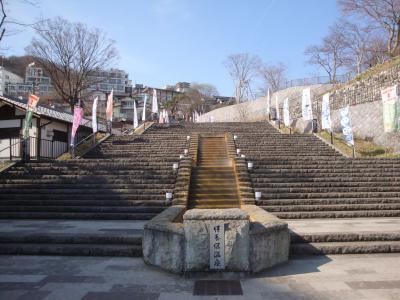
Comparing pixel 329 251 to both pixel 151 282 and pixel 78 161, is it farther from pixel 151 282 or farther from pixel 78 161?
pixel 78 161

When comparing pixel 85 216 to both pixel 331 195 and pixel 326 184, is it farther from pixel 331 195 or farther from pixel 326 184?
pixel 326 184

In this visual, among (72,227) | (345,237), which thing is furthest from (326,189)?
(72,227)

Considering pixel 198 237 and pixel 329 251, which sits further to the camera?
pixel 329 251

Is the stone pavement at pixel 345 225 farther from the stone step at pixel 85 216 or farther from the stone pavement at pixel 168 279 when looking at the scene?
the stone step at pixel 85 216

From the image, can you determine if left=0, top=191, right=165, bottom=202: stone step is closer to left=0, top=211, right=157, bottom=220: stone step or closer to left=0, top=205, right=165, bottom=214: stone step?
left=0, top=205, right=165, bottom=214: stone step

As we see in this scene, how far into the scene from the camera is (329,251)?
707cm

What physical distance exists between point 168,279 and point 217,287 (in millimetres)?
789

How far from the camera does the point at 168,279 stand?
5688 millimetres

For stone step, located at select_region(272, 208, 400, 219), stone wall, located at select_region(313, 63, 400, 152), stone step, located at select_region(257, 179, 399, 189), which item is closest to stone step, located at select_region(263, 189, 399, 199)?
stone step, located at select_region(257, 179, 399, 189)

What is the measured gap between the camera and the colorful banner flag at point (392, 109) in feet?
43.7

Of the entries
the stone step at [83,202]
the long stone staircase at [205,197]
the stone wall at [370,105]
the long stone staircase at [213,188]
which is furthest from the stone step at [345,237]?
the stone wall at [370,105]

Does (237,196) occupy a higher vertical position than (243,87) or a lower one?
lower

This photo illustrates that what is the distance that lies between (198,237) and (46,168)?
35.4ft

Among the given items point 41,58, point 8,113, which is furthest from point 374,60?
point 8,113
